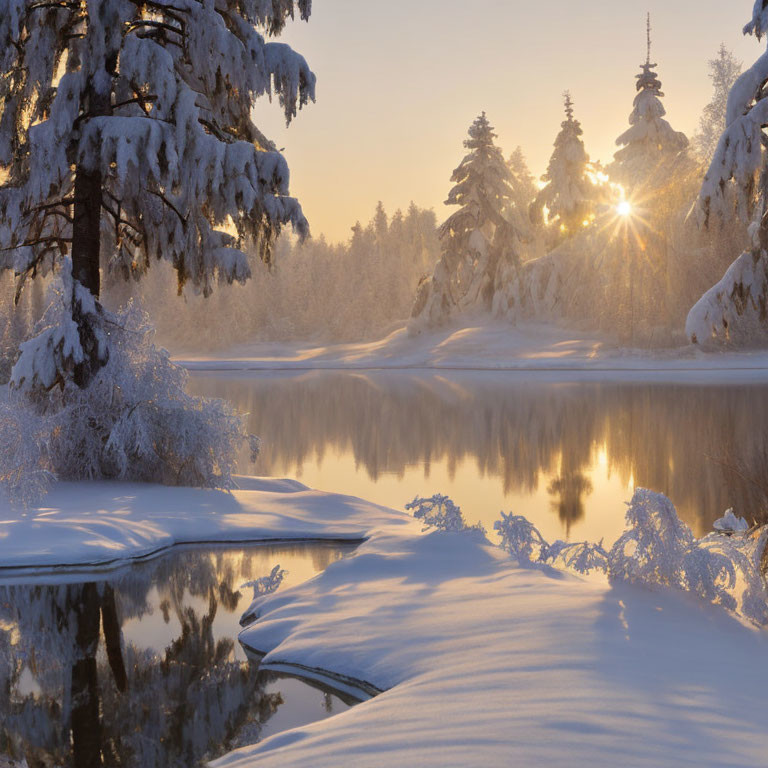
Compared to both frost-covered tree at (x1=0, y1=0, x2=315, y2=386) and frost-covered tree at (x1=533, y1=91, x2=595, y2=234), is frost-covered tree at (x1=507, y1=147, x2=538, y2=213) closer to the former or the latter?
frost-covered tree at (x1=533, y1=91, x2=595, y2=234)

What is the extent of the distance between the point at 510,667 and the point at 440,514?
346 centimetres

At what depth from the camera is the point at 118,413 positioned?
10.8 metres

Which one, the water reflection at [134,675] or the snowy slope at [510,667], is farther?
the water reflection at [134,675]

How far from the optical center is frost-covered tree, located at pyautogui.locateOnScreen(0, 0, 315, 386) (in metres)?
10.6

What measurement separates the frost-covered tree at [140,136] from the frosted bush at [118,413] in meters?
0.12

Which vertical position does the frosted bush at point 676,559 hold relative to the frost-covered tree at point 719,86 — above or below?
below

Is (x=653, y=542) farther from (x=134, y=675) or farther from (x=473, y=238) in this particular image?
(x=473, y=238)

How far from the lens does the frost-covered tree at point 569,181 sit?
50625 millimetres

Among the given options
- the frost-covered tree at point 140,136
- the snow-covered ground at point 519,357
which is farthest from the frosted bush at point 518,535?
the snow-covered ground at point 519,357

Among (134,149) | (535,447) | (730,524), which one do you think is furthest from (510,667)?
(535,447)

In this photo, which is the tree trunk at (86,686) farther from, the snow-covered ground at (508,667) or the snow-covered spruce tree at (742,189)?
the snow-covered spruce tree at (742,189)

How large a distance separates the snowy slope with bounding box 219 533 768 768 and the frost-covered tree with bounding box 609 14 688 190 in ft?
145

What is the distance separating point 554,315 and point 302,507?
40.3m

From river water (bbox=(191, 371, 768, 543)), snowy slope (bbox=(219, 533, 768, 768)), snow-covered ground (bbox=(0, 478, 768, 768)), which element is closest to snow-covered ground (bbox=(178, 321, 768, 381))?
river water (bbox=(191, 371, 768, 543))
